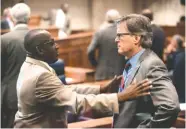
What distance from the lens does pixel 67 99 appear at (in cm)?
219

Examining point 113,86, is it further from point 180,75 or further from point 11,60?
point 180,75

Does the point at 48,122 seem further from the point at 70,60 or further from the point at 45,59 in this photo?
the point at 70,60

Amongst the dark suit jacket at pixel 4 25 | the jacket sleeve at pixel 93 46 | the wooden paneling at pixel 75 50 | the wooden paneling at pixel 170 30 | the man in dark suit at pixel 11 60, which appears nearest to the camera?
the man in dark suit at pixel 11 60

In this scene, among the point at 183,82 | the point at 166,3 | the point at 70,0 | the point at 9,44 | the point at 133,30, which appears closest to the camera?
the point at 133,30

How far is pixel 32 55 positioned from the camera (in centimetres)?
232

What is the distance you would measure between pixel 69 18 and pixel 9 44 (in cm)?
531

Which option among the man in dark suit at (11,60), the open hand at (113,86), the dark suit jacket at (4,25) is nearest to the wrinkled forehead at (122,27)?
the open hand at (113,86)

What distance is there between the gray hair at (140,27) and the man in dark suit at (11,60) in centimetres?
132

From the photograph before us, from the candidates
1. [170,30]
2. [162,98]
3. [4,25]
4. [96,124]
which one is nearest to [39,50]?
[162,98]

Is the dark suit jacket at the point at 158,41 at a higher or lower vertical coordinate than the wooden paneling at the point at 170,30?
higher

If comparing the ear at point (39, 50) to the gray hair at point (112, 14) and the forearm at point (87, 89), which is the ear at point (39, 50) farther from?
the gray hair at point (112, 14)

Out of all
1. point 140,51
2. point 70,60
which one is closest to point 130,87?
point 140,51

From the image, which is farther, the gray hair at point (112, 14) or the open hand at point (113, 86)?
the gray hair at point (112, 14)

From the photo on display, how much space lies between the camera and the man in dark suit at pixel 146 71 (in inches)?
85.9
